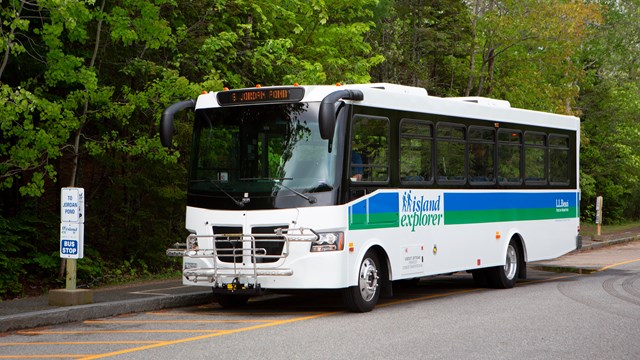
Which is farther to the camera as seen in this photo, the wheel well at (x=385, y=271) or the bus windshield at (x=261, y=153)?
the wheel well at (x=385, y=271)

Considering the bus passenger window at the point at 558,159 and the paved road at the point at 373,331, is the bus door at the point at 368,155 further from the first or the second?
the bus passenger window at the point at 558,159

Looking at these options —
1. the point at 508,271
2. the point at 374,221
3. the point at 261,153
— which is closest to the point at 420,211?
the point at 374,221

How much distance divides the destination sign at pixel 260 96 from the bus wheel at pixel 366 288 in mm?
2451

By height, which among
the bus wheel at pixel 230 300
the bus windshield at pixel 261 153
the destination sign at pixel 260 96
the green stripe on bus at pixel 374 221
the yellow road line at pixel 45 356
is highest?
the destination sign at pixel 260 96

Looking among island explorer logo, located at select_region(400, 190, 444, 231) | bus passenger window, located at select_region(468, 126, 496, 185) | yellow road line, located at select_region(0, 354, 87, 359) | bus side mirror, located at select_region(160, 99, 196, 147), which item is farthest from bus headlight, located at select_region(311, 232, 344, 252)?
bus passenger window, located at select_region(468, 126, 496, 185)

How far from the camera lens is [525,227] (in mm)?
18938

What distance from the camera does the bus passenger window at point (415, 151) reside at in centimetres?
1525

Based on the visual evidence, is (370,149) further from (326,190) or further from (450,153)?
(450,153)

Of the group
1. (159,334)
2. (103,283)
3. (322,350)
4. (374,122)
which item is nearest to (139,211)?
(103,283)

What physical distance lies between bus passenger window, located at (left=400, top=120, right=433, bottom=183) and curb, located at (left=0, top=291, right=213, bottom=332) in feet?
11.7

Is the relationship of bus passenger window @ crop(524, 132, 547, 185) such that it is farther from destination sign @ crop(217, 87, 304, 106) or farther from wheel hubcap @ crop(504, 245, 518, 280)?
destination sign @ crop(217, 87, 304, 106)

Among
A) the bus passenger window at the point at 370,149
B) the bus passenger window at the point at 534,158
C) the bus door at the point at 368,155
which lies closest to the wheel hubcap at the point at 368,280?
the bus door at the point at 368,155

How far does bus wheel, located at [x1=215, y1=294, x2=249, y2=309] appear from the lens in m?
14.9

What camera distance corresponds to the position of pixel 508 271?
1845 centimetres
